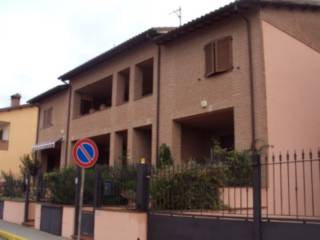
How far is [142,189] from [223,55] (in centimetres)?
693

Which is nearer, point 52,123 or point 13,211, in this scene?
point 13,211

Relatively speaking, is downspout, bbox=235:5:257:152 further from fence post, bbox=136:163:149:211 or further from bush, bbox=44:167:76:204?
bush, bbox=44:167:76:204

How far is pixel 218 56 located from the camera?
1596cm

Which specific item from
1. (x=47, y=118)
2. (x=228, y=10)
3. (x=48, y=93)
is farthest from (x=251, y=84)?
(x=47, y=118)

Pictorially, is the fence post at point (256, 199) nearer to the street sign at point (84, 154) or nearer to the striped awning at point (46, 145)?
the street sign at point (84, 154)

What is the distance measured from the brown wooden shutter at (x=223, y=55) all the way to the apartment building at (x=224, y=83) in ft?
Result: 0.12

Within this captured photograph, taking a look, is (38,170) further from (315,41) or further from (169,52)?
(315,41)

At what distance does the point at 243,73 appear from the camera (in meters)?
15.0

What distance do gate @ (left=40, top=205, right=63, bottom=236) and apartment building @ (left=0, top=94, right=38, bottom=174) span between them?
25284 mm

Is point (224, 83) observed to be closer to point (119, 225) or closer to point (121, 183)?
point (121, 183)

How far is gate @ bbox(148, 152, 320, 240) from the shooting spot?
26.4 feet

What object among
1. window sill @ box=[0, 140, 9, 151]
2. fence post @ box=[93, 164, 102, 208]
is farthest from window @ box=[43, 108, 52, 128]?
fence post @ box=[93, 164, 102, 208]

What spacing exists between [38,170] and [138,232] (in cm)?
1038

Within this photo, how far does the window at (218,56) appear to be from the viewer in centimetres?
1563
